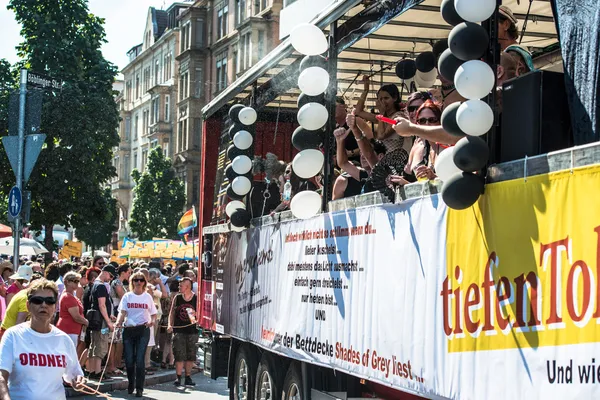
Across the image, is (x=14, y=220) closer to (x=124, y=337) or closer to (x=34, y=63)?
(x=124, y=337)

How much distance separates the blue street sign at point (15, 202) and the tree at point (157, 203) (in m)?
52.4

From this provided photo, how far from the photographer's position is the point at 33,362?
23.5ft

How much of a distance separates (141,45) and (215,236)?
263 feet

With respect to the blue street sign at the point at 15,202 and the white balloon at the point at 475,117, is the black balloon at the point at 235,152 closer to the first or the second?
the blue street sign at the point at 15,202

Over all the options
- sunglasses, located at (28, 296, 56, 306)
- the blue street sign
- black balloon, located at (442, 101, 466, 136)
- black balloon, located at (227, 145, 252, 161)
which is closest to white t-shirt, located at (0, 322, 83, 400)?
sunglasses, located at (28, 296, 56, 306)

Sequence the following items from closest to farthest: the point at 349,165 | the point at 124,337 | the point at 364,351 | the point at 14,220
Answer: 1. the point at 364,351
2. the point at 349,165
3. the point at 124,337
4. the point at 14,220

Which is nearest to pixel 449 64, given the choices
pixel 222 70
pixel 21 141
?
pixel 21 141

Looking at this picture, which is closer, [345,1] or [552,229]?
[552,229]

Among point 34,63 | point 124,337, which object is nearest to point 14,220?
point 124,337

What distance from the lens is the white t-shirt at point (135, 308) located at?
52.7ft

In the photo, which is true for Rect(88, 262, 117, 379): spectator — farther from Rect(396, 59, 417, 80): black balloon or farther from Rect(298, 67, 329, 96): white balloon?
Rect(298, 67, 329, 96): white balloon

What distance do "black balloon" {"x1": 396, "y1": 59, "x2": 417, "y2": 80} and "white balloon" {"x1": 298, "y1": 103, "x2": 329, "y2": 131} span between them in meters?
1.26

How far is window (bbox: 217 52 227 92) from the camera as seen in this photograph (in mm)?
66988

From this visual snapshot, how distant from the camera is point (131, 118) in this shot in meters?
93.8
